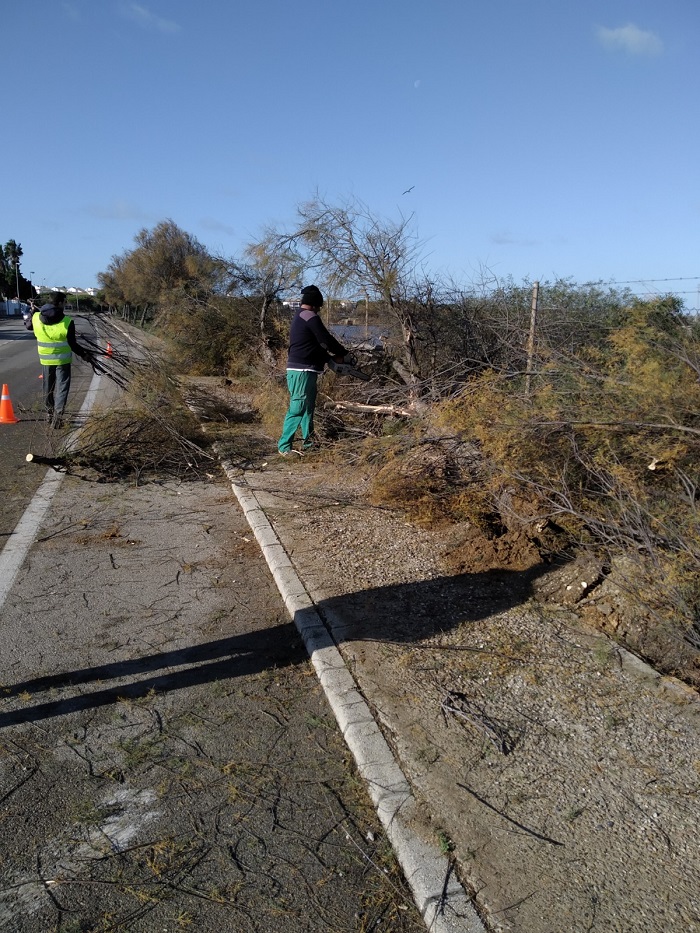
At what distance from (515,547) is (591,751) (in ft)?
7.32

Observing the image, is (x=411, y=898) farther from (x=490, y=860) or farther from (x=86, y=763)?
(x=86, y=763)

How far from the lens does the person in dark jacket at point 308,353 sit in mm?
7961

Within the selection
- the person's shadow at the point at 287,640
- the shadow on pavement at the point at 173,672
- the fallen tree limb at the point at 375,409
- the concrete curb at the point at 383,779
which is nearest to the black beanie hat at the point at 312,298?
the fallen tree limb at the point at 375,409

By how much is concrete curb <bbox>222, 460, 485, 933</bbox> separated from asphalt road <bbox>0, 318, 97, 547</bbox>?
3.20m

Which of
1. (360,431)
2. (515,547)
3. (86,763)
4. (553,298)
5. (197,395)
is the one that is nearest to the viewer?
(86,763)

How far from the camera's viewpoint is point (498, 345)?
8.79 metres

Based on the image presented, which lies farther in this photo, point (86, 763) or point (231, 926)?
point (86, 763)

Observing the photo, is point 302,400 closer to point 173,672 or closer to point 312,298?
point 312,298

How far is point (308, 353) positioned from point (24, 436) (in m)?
5.22

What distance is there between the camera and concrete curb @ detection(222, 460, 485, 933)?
2602 mm

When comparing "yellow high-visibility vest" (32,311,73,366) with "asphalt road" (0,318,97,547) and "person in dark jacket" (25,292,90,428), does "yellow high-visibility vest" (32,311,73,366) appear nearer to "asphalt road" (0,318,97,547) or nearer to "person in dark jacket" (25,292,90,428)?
"person in dark jacket" (25,292,90,428)

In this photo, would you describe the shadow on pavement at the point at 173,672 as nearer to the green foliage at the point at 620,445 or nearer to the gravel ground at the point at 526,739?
the gravel ground at the point at 526,739

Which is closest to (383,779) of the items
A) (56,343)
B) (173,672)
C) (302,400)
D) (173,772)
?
(173,772)

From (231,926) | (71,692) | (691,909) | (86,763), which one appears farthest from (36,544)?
(691,909)
